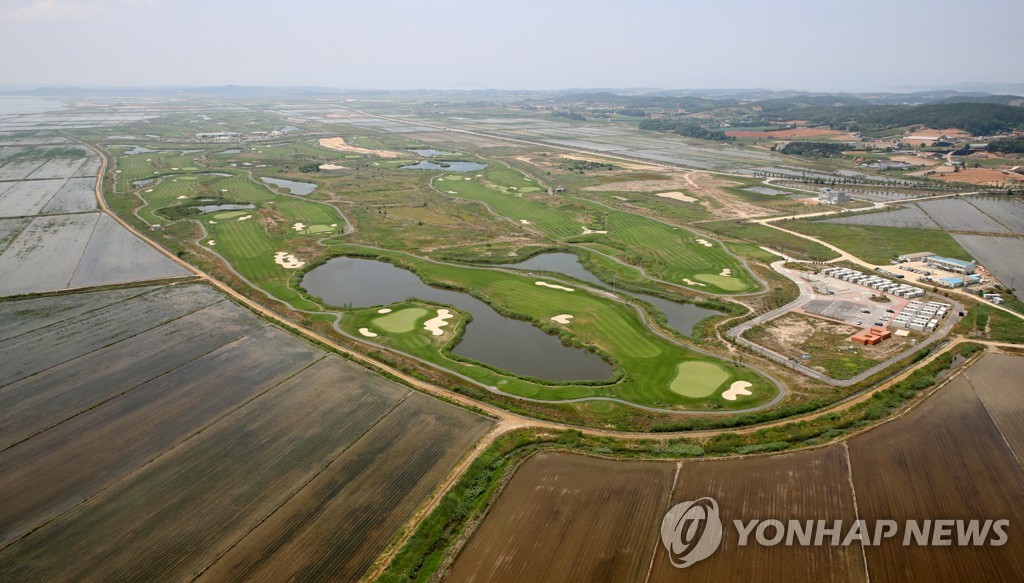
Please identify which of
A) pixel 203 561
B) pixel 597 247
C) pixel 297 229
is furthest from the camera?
pixel 297 229

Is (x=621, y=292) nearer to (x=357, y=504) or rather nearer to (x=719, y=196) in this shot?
(x=357, y=504)

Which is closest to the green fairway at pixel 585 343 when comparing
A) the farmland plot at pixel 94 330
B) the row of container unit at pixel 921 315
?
the farmland plot at pixel 94 330

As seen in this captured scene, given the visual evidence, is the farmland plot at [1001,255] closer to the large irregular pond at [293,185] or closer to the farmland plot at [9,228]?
the large irregular pond at [293,185]

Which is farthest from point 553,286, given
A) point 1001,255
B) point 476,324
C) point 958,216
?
point 958,216

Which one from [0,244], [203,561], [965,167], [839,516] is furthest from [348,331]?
[965,167]

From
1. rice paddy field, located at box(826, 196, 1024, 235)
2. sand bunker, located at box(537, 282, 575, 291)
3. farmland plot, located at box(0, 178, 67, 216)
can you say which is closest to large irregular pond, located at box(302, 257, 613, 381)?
sand bunker, located at box(537, 282, 575, 291)

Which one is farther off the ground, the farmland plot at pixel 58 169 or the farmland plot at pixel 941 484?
the farmland plot at pixel 58 169

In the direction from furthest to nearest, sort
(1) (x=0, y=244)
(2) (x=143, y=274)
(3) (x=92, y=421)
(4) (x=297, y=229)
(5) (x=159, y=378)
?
(4) (x=297, y=229) < (1) (x=0, y=244) < (2) (x=143, y=274) < (5) (x=159, y=378) < (3) (x=92, y=421)

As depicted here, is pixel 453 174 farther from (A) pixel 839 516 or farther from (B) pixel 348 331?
(A) pixel 839 516
